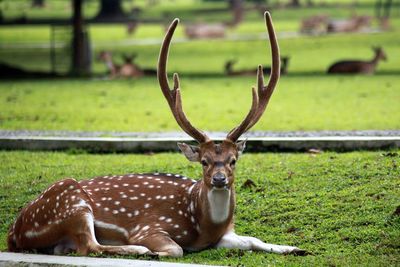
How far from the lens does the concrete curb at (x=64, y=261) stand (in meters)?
6.83

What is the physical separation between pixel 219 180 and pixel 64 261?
1.20 metres

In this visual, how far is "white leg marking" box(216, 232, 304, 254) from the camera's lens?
7496mm

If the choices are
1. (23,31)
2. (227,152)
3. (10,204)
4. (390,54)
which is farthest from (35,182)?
(23,31)

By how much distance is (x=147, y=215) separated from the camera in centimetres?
773

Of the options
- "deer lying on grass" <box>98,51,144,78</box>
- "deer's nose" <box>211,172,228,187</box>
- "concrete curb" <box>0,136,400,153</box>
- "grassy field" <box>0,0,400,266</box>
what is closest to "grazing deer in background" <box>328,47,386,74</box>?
"grassy field" <box>0,0,400,266</box>

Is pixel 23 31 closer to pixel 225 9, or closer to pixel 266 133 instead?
pixel 225 9

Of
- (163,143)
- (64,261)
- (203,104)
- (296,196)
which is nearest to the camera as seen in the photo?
(64,261)

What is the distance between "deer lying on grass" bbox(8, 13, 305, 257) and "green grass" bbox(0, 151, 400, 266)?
20 centimetres

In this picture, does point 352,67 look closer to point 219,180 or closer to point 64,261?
point 219,180

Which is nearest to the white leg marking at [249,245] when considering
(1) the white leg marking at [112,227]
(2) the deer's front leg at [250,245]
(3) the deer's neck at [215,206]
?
(2) the deer's front leg at [250,245]

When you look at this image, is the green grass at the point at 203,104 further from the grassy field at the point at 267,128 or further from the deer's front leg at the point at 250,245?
the deer's front leg at the point at 250,245

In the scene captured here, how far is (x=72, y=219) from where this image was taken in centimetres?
745

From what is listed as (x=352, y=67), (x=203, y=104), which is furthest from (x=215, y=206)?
(x=352, y=67)

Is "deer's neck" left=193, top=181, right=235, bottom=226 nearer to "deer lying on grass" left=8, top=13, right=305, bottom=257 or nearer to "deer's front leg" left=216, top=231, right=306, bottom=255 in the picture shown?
"deer lying on grass" left=8, top=13, right=305, bottom=257
